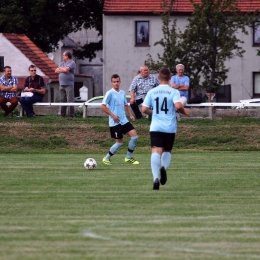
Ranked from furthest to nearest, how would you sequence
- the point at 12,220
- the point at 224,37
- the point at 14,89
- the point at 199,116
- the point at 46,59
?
1. the point at 46,59
2. the point at 224,37
3. the point at 199,116
4. the point at 14,89
5. the point at 12,220

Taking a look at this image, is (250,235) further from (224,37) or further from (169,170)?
(224,37)

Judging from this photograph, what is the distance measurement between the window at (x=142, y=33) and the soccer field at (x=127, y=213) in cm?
3886

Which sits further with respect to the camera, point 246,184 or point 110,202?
point 246,184

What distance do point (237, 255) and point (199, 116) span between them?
72.2ft

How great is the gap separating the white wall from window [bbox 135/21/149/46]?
0.26m

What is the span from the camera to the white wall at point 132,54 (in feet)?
186

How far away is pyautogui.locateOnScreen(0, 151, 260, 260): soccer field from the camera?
8.42m

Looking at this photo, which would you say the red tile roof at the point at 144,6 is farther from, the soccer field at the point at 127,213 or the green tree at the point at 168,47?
the soccer field at the point at 127,213

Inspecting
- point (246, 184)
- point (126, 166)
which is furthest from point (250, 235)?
point (126, 166)

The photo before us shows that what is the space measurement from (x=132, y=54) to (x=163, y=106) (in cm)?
4354

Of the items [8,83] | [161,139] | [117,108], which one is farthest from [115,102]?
[8,83]

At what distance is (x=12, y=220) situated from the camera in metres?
10.3

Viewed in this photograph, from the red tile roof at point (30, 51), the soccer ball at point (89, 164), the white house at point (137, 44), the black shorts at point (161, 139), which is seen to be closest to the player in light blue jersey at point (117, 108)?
the soccer ball at point (89, 164)

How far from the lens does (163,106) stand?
13.9m
